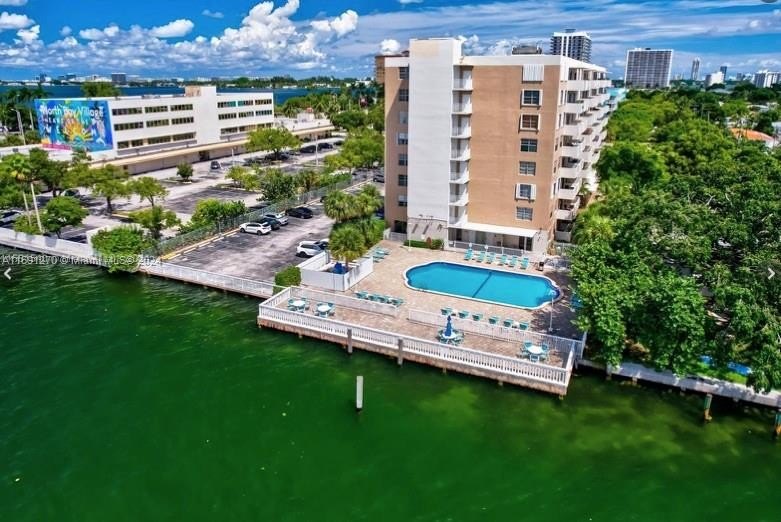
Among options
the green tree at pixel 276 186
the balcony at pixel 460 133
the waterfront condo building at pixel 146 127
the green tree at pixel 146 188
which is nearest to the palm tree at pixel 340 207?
the balcony at pixel 460 133

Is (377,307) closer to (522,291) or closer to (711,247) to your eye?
(522,291)

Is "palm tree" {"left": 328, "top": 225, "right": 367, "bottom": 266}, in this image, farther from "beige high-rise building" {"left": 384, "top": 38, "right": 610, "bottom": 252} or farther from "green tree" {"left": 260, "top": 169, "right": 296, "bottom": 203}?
"green tree" {"left": 260, "top": 169, "right": 296, "bottom": 203}

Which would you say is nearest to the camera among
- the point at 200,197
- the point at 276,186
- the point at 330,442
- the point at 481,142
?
the point at 330,442

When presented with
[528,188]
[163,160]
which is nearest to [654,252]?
[528,188]

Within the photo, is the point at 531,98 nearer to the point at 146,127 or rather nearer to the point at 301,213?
the point at 301,213

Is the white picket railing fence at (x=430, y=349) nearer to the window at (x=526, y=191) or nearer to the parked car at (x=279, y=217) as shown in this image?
the window at (x=526, y=191)

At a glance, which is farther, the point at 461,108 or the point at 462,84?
the point at 461,108

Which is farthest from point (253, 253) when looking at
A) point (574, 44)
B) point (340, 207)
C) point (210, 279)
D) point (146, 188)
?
point (574, 44)
